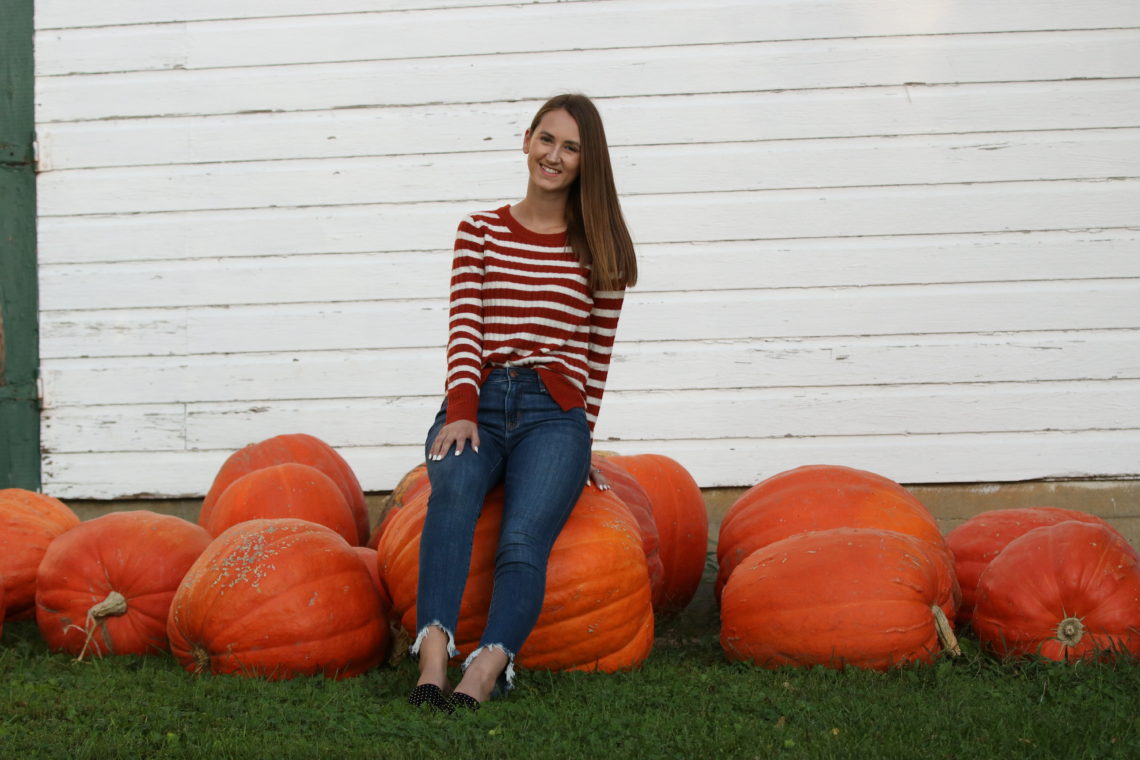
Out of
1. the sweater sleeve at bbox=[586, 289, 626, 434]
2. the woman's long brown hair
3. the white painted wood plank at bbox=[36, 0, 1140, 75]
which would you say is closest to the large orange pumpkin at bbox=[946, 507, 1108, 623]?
the sweater sleeve at bbox=[586, 289, 626, 434]

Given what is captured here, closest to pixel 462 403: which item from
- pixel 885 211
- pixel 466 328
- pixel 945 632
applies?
pixel 466 328

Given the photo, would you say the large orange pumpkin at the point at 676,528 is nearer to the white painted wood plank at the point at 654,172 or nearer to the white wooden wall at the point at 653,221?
the white wooden wall at the point at 653,221

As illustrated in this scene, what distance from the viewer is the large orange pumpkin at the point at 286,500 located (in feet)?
11.2

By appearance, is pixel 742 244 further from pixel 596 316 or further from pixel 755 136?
pixel 596 316

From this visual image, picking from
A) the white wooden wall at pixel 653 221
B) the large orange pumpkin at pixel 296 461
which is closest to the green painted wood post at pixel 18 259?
the white wooden wall at pixel 653 221

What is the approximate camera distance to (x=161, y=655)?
9.91ft

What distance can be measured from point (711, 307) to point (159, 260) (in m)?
2.45

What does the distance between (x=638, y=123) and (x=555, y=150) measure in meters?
1.97

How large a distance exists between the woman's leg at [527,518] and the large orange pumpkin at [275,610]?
1.34 ft

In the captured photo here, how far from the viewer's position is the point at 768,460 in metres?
4.80

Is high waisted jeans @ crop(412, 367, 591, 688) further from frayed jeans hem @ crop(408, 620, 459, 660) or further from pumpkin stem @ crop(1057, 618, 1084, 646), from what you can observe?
pumpkin stem @ crop(1057, 618, 1084, 646)

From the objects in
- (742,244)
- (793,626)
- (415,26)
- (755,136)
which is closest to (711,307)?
(742,244)

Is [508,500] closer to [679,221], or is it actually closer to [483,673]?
[483,673]

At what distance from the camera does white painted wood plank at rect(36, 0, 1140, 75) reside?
4770 mm
